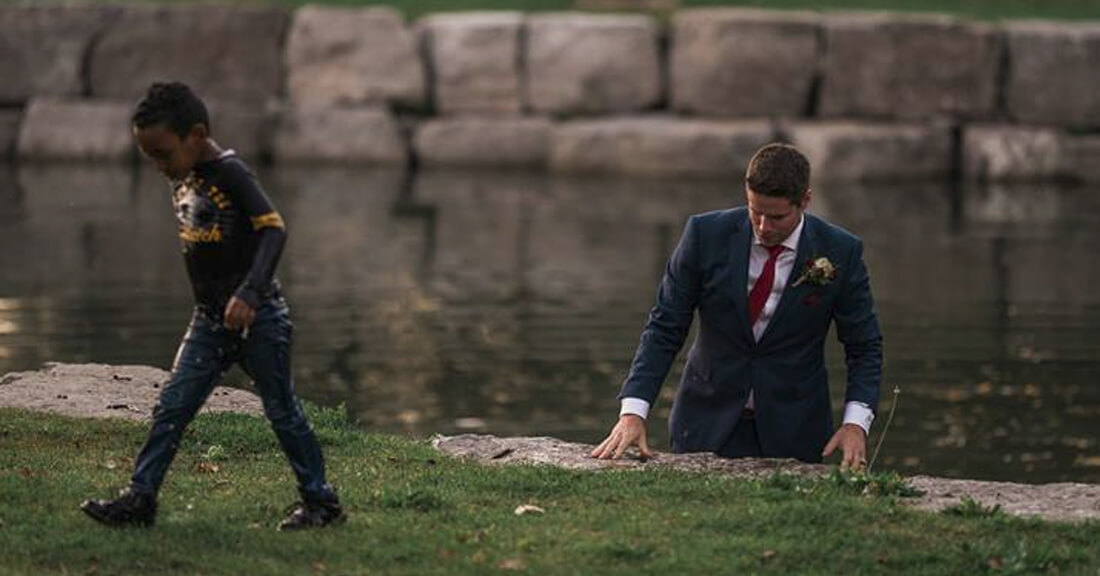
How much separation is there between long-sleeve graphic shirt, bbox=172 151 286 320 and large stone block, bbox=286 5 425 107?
58.2 ft

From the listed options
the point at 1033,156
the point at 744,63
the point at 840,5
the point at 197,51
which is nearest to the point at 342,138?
the point at 197,51

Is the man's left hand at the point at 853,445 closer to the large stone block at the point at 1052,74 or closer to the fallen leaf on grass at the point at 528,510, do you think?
the fallen leaf on grass at the point at 528,510

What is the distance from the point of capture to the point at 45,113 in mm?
25062

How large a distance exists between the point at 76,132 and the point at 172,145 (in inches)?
727

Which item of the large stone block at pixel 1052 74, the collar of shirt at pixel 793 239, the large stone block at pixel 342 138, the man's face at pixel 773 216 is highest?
the man's face at pixel 773 216

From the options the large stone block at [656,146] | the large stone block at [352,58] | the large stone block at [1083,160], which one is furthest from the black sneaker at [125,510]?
the large stone block at [1083,160]

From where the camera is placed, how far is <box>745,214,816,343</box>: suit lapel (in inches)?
321

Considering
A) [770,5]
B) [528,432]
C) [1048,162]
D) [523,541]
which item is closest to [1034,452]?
[528,432]

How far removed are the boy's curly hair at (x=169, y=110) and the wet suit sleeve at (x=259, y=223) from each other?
0.19m

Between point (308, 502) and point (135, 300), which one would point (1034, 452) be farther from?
point (135, 300)

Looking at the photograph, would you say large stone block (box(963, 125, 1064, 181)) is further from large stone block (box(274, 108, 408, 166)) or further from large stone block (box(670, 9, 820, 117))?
large stone block (box(274, 108, 408, 166))

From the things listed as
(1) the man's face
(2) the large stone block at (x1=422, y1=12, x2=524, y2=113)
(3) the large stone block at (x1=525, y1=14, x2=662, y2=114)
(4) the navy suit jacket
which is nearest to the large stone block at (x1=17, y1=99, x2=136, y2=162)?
(2) the large stone block at (x1=422, y1=12, x2=524, y2=113)

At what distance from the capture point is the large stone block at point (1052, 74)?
24109 mm

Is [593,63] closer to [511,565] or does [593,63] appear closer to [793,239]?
[793,239]
